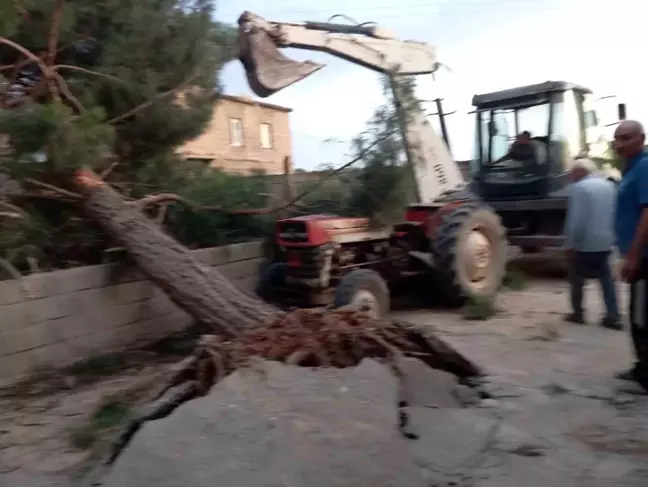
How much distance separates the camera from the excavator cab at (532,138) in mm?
9938

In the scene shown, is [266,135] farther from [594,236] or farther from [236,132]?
[594,236]

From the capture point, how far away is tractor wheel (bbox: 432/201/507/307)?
779 centimetres

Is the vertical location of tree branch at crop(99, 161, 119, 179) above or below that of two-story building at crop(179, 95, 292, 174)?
below

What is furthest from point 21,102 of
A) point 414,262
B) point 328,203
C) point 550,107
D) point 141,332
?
point 550,107

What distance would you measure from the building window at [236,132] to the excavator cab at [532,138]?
12.6 metres

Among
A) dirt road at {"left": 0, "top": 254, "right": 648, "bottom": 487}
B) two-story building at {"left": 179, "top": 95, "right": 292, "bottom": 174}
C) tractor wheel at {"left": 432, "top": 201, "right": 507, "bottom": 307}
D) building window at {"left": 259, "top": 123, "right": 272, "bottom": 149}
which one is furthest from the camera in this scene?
building window at {"left": 259, "top": 123, "right": 272, "bottom": 149}

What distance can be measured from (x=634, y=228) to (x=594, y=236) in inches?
73.6

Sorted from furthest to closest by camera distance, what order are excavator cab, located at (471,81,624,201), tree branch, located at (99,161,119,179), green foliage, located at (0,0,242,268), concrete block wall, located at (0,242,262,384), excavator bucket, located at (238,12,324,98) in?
1. excavator cab, located at (471,81,624,201)
2. excavator bucket, located at (238,12,324,98)
3. tree branch, located at (99,161,119,179)
4. green foliage, located at (0,0,242,268)
5. concrete block wall, located at (0,242,262,384)

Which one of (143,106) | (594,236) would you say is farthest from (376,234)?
(143,106)

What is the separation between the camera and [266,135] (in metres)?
24.9

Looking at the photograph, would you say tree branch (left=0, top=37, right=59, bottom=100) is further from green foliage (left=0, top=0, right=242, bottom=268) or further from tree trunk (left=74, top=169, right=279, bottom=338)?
tree trunk (left=74, top=169, right=279, bottom=338)

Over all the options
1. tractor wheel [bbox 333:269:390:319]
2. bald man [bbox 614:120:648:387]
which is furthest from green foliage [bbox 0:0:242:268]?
bald man [bbox 614:120:648:387]

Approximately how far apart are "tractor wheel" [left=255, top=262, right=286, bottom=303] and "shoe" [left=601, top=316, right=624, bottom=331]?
3.08 m

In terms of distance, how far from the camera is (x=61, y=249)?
715cm
